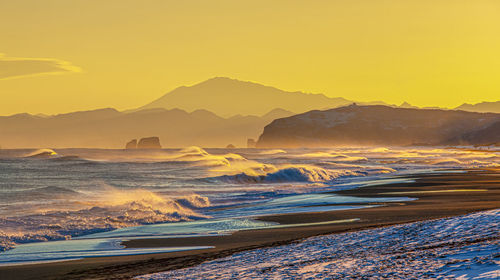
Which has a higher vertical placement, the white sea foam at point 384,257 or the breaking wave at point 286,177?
the breaking wave at point 286,177

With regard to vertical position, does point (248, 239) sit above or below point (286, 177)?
below

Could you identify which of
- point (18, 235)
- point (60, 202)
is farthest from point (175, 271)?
point (60, 202)

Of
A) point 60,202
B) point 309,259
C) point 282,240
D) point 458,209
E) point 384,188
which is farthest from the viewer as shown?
point 384,188

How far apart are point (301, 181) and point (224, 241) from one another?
30.7m

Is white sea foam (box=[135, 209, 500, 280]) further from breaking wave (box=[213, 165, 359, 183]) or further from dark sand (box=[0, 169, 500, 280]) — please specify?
breaking wave (box=[213, 165, 359, 183])

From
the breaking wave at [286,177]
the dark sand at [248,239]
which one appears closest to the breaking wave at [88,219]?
the dark sand at [248,239]

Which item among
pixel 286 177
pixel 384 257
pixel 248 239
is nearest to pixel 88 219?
pixel 248 239

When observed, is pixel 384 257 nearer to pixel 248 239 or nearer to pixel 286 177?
pixel 248 239

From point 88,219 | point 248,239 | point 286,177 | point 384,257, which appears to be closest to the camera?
point 384,257

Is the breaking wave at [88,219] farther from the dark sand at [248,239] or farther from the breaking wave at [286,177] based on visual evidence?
the breaking wave at [286,177]

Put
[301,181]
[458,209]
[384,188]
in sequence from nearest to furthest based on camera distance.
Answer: [458,209], [384,188], [301,181]

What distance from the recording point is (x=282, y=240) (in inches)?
616

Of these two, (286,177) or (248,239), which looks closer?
(248,239)

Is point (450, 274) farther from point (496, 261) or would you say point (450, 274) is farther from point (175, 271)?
point (175, 271)
